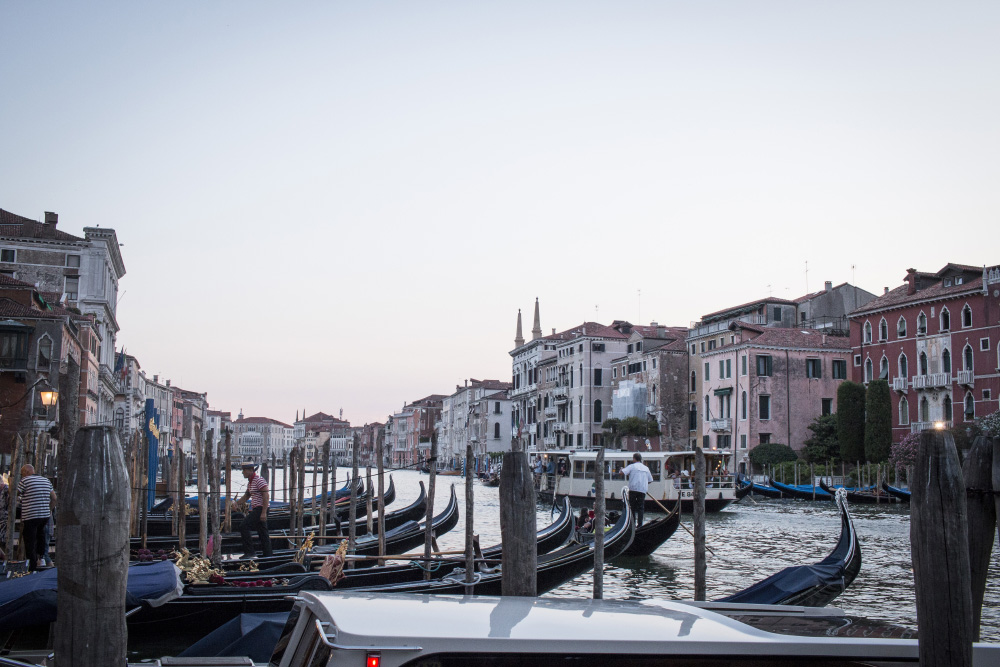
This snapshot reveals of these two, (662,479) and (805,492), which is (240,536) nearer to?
(662,479)

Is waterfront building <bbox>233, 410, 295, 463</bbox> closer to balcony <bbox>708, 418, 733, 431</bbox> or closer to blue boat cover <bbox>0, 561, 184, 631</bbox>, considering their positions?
balcony <bbox>708, 418, 733, 431</bbox>

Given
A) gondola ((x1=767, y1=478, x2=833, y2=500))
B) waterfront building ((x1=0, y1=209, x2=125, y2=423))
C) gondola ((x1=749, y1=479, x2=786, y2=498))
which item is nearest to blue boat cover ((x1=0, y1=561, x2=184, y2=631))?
gondola ((x1=767, y1=478, x2=833, y2=500))

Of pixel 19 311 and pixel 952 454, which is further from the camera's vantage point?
pixel 19 311

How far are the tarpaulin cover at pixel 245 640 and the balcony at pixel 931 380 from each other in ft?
82.4

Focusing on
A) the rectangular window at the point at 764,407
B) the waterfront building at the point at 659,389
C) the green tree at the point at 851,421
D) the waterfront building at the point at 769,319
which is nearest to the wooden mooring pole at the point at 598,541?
the green tree at the point at 851,421

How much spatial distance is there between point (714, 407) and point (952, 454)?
31.7 metres

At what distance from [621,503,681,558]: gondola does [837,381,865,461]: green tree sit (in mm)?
19408

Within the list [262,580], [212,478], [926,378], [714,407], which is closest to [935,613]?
[262,580]

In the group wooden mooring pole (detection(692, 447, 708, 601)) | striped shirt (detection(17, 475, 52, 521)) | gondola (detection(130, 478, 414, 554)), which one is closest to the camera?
wooden mooring pole (detection(692, 447, 708, 601))

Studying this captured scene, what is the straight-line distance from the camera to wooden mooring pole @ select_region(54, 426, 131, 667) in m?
3.05

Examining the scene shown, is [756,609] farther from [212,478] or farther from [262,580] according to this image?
[212,478]

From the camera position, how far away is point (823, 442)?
29.7 metres

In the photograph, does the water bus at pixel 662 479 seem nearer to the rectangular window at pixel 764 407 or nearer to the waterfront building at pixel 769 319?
the rectangular window at pixel 764 407

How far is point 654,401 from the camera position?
36.5m
